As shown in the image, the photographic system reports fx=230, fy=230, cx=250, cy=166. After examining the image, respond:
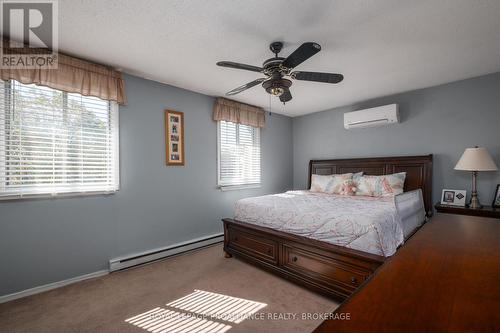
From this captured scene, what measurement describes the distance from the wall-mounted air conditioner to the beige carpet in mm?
2889

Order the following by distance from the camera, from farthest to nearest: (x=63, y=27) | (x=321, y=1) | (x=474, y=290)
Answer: (x=63, y=27) < (x=321, y=1) < (x=474, y=290)

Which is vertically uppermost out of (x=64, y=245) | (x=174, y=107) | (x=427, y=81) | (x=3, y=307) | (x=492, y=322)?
(x=427, y=81)

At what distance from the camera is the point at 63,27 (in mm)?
1987

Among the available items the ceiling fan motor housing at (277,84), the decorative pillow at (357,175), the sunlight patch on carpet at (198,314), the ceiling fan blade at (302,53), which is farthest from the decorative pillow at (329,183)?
the ceiling fan blade at (302,53)

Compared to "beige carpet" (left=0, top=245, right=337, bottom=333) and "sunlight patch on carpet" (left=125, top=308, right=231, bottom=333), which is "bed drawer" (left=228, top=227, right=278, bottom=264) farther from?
"sunlight patch on carpet" (left=125, top=308, right=231, bottom=333)

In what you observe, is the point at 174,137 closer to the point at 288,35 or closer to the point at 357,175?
the point at 288,35

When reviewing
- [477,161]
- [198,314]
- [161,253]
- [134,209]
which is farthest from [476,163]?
[134,209]

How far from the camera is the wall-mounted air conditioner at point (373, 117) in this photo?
3594mm

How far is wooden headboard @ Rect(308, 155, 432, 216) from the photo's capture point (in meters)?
3.41

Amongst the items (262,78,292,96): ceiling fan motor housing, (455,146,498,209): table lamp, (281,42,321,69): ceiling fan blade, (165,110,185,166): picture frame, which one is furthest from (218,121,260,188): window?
(455,146,498,209): table lamp

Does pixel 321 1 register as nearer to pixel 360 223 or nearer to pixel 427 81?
pixel 360 223

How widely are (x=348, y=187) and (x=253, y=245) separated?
183 cm

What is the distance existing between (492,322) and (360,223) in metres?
1.62

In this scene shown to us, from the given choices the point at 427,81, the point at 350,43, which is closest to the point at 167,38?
the point at 350,43
